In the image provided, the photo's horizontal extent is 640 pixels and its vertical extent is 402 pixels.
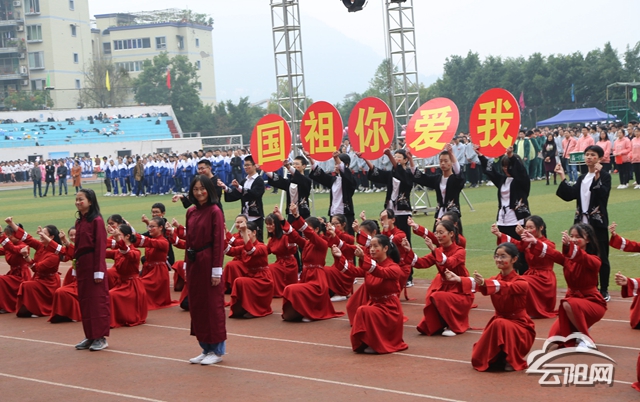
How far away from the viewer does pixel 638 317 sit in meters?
7.97

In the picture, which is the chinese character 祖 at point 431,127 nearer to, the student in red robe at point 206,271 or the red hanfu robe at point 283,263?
the red hanfu robe at point 283,263

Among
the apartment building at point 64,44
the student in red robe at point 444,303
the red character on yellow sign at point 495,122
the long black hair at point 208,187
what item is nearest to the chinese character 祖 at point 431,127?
the red character on yellow sign at point 495,122

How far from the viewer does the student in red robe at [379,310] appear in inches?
305

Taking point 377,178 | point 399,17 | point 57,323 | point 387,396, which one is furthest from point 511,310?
point 399,17

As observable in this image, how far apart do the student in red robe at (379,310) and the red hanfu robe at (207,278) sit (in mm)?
1269

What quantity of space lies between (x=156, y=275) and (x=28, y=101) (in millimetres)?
65781

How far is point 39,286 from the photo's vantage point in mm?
10461

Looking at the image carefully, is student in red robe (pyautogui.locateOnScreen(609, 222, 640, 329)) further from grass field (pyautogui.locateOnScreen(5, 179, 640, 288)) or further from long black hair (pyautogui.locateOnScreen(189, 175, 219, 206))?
long black hair (pyautogui.locateOnScreen(189, 175, 219, 206))

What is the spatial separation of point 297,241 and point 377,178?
2.43 m

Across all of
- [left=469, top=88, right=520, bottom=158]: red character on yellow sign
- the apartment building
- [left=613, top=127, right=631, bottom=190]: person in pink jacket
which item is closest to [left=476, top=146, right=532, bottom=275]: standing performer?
[left=469, top=88, right=520, bottom=158]: red character on yellow sign

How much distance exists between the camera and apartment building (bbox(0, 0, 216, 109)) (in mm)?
77062

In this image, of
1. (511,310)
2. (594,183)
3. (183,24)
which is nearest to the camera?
(511,310)

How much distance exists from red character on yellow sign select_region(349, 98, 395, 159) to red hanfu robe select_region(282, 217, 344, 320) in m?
2.53

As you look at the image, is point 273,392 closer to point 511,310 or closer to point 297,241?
point 511,310
